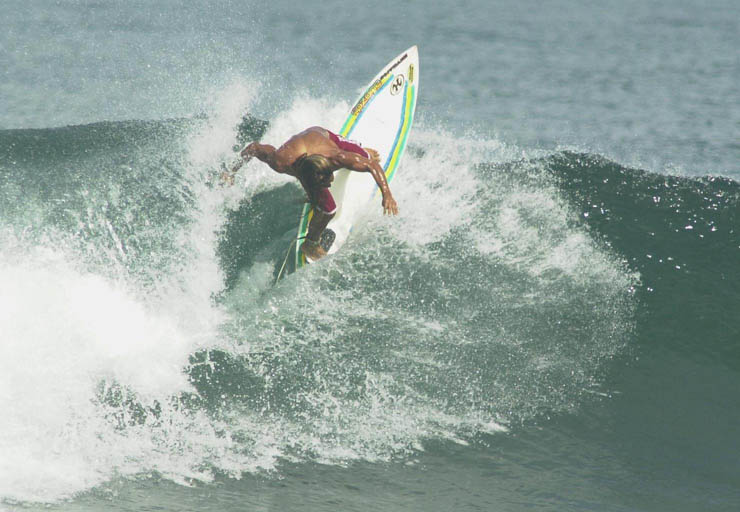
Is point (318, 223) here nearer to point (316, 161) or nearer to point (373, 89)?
point (316, 161)

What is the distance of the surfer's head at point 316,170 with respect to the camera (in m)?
7.11

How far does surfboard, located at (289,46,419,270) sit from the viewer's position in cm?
806

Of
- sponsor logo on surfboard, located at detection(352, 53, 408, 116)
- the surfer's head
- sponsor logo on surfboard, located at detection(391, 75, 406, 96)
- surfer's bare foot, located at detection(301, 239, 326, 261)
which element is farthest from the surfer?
sponsor logo on surfboard, located at detection(391, 75, 406, 96)

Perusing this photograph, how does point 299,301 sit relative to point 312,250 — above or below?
below

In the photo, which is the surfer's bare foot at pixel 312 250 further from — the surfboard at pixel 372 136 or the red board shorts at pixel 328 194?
the red board shorts at pixel 328 194

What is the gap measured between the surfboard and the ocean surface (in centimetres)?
23

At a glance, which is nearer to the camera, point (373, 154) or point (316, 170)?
point (316, 170)

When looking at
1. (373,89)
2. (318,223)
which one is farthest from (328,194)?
(373,89)

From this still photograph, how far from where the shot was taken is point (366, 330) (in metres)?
6.98

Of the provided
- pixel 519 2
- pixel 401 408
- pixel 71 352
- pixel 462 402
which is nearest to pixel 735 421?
pixel 462 402

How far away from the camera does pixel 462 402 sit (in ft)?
20.6

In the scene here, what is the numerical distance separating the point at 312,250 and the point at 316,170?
99 centimetres

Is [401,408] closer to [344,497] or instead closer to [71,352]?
[344,497]

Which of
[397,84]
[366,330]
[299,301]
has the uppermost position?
[397,84]
